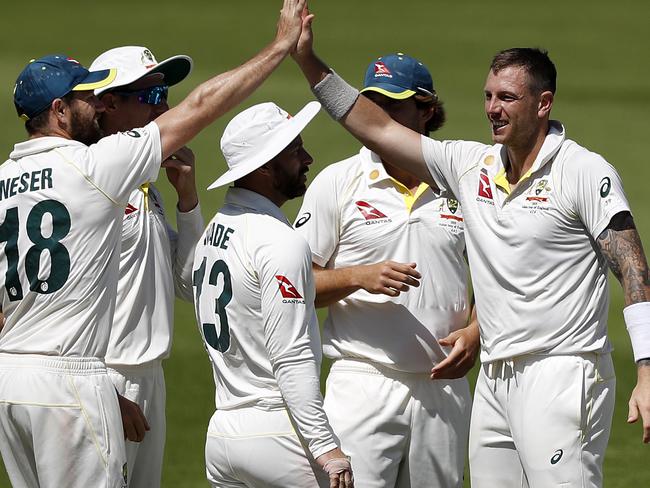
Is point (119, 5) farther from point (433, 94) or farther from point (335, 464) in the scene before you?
point (335, 464)

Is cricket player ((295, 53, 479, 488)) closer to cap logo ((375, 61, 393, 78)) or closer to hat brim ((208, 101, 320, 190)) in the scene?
cap logo ((375, 61, 393, 78))

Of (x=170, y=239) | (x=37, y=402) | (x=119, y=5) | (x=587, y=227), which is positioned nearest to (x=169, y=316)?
(x=170, y=239)

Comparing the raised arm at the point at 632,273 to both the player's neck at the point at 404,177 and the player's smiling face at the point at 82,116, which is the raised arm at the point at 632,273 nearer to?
the player's neck at the point at 404,177

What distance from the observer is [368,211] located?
213 inches

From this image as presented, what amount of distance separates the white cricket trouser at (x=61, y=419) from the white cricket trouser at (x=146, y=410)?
772 mm

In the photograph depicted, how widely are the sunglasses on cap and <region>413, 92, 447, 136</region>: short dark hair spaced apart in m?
1.11

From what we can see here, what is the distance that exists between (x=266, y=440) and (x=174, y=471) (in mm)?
2875

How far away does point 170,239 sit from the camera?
18.2 feet

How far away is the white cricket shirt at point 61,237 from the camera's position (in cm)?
437

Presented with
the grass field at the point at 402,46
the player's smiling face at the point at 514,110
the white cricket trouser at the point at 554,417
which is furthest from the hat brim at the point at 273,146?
the grass field at the point at 402,46

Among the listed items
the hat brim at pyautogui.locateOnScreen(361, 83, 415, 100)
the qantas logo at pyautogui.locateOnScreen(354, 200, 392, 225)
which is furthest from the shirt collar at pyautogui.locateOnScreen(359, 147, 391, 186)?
the hat brim at pyautogui.locateOnScreen(361, 83, 415, 100)

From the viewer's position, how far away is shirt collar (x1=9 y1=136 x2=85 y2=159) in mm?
4461

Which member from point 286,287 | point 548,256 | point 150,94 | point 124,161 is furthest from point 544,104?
point 150,94

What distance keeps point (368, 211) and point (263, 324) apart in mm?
1232
